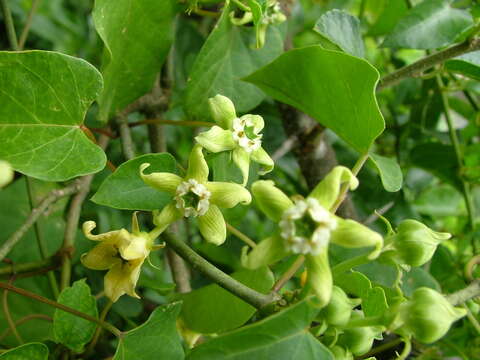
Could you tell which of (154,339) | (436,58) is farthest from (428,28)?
(154,339)

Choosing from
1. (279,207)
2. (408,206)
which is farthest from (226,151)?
(408,206)

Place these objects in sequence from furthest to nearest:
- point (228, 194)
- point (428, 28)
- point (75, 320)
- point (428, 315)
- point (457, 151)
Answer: point (457, 151) < point (428, 28) < point (75, 320) < point (228, 194) < point (428, 315)

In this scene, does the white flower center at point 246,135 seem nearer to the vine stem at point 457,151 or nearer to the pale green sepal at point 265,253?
the pale green sepal at point 265,253

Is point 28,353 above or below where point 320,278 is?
below

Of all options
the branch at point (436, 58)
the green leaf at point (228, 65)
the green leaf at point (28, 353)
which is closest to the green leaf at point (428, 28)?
the branch at point (436, 58)

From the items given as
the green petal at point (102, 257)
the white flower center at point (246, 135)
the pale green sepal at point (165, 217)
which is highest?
the white flower center at point (246, 135)

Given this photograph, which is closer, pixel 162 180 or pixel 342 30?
pixel 162 180

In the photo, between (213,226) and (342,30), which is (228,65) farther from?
(213,226)

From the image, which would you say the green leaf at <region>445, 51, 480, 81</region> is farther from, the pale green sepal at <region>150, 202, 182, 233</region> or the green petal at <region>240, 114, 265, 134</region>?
the pale green sepal at <region>150, 202, 182, 233</region>
